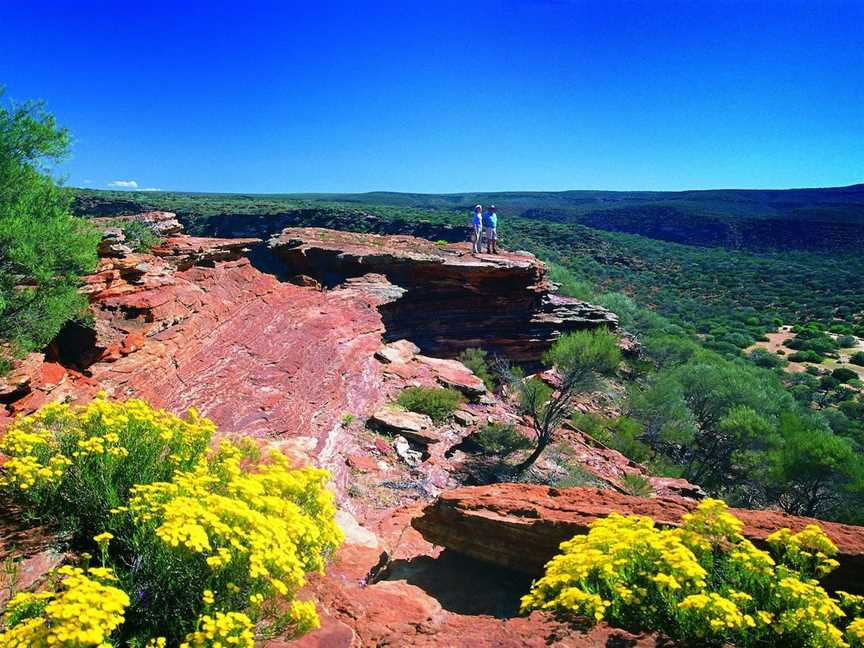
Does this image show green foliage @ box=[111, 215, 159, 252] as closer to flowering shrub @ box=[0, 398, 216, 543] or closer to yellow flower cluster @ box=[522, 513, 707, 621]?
flowering shrub @ box=[0, 398, 216, 543]

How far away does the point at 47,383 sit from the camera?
7.38 metres

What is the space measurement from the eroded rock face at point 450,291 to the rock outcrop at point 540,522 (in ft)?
42.5

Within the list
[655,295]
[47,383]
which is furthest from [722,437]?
[655,295]

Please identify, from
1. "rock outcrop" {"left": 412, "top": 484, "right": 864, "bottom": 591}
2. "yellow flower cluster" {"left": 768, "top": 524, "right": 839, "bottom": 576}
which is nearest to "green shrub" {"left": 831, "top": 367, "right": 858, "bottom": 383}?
"rock outcrop" {"left": 412, "top": 484, "right": 864, "bottom": 591}

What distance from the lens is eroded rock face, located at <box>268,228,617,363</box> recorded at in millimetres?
21359

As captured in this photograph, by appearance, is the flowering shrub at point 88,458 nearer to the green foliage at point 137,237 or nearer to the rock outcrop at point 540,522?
the rock outcrop at point 540,522

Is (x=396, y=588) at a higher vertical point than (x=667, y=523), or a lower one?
lower

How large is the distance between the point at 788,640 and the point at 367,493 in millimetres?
7277

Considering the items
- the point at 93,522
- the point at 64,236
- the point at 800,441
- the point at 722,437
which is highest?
the point at 64,236

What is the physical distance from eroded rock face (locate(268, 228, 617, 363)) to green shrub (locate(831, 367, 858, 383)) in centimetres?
1892

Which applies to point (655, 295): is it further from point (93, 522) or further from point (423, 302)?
point (93, 522)

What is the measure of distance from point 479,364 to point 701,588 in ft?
55.5

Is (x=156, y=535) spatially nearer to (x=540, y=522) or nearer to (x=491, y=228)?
(x=540, y=522)

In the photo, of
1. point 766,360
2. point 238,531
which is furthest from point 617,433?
point 766,360
